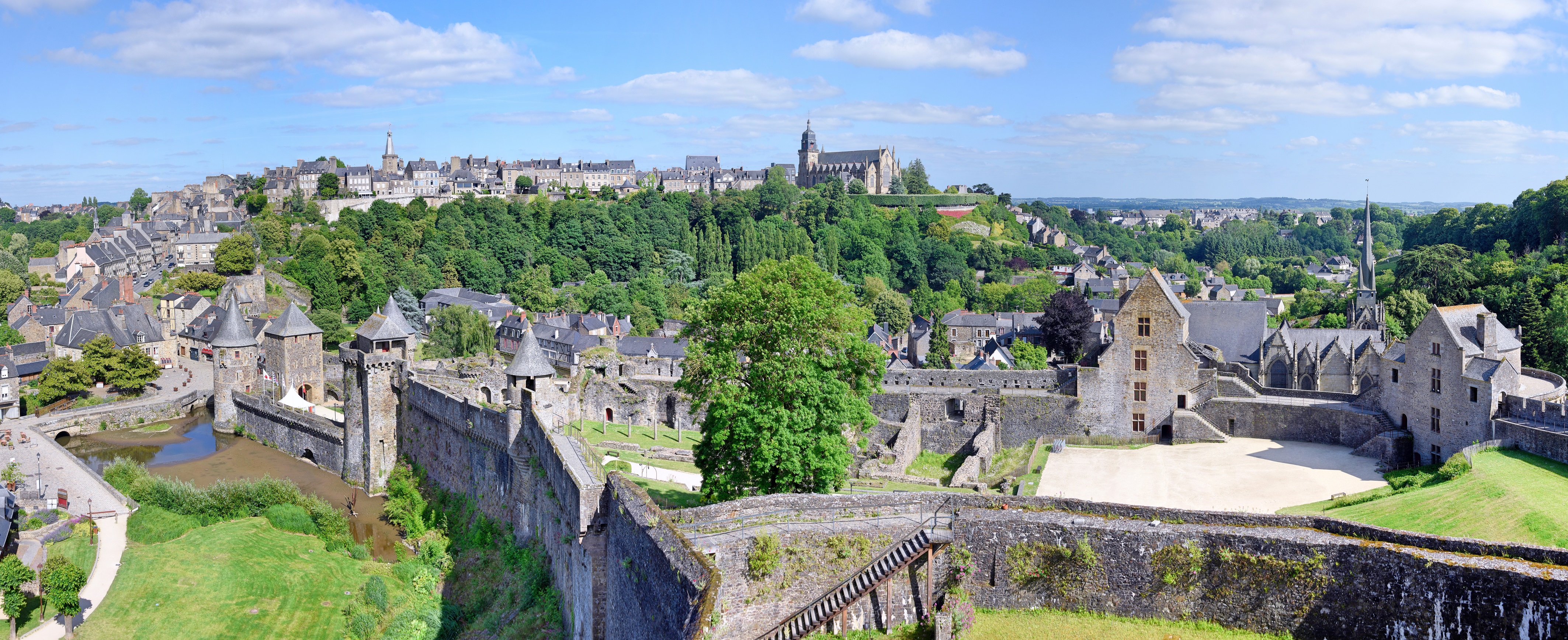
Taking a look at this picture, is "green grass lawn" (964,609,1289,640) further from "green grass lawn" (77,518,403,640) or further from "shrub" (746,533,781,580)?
"green grass lawn" (77,518,403,640)

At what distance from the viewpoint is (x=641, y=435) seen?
34.1 m

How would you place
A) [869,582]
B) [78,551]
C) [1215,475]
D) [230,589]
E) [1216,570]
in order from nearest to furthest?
[1216,570] → [869,582] → [1215,475] → [230,589] → [78,551]

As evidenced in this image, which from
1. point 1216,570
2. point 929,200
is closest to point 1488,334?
point 1216,570

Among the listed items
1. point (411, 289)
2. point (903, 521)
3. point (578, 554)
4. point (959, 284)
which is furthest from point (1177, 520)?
point (959, 284)

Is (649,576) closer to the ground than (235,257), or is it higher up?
closer to the ground

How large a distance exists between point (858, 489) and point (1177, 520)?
1139cm

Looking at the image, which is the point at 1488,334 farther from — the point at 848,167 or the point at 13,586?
the point at 848,167

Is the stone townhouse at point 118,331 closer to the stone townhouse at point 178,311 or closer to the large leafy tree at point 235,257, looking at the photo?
the stone townhouse at point 178,311

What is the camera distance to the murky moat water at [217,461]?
109 feet

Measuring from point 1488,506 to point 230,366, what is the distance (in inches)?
1782

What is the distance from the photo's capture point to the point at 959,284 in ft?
296

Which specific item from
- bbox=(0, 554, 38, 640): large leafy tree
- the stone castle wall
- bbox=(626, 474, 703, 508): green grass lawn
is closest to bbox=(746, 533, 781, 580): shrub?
the stone castle wall

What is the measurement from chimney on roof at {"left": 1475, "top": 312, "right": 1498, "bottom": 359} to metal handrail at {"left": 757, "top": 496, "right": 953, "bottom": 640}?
59.5 ft

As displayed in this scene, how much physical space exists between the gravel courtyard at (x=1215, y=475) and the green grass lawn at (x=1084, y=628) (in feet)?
24.2
